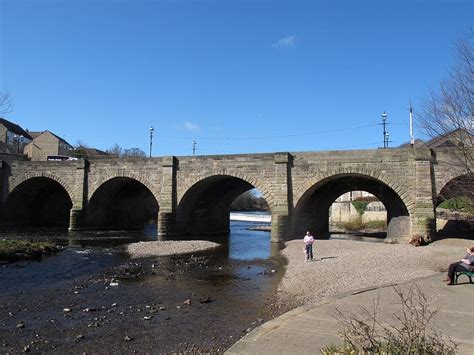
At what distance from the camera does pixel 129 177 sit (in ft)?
110

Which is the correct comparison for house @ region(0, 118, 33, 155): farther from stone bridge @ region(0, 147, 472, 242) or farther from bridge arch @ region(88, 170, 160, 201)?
bridge arch @ region(88, 170, 160, 201)

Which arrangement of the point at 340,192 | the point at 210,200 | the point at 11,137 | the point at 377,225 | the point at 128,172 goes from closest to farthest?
the point at 340,192
the point at 128,172
the point at 210,200
the point at 377,225
the point at 11,137

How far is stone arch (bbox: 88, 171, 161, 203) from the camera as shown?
31953 millimetres

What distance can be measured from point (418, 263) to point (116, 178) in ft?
84.8

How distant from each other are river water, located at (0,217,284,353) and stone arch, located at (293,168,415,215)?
7891mm

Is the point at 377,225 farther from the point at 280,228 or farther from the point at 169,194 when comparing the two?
the point at 169,194

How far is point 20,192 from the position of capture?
3900 cm

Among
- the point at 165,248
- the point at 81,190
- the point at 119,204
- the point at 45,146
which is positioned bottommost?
the point at 165,248

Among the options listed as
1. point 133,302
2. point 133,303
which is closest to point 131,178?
point 133,302

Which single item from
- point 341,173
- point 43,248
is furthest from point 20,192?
point 341,173

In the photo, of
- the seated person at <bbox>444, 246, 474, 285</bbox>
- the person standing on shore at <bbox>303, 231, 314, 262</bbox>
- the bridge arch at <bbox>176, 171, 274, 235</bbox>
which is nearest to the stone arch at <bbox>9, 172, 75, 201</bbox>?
the bridge arch at <bbox>176, 171, 274, 235</bbox>

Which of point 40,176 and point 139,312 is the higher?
point 40,176

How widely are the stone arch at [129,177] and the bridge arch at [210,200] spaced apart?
243 centimetres

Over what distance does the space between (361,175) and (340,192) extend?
683 centimetres
